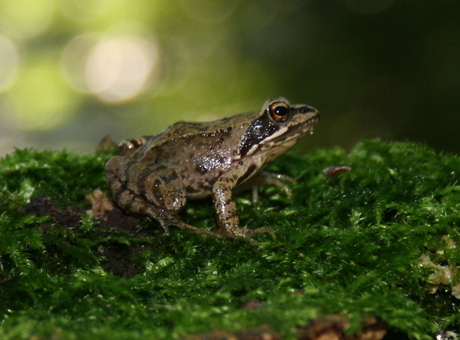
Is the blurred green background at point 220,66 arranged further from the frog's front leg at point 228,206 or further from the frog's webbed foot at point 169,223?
the frog's webbed foot at point 169,223

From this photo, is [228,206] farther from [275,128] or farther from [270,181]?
[275,128]

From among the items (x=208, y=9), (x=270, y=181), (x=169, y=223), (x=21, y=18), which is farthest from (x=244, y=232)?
(x=208, y=9)

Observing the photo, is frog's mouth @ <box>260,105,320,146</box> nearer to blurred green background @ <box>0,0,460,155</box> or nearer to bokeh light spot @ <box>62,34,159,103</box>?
blurred green background @ <box>0,0,460,155</box>

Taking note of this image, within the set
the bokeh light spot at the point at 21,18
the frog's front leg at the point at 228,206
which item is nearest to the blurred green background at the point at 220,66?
the bokeh light spot at the point at 21,18

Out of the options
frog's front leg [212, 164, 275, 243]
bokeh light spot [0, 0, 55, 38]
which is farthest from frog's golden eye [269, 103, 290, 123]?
bokeh light spot [0, 0, 55, 38]

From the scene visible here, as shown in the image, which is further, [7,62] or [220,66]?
[220,66]

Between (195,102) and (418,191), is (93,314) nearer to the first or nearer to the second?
(418,191)

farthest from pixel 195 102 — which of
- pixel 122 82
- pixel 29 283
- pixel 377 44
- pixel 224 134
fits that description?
pixel 29 283
